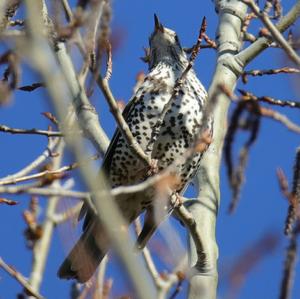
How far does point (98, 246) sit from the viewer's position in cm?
583

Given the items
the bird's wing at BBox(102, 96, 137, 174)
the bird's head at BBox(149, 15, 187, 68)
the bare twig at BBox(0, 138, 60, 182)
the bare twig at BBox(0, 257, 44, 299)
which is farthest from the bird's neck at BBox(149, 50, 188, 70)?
the bare twig at BBox(0, 257, 44, 299)

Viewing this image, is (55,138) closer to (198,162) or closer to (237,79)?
(198,162)

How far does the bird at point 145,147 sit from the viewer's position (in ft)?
17.9

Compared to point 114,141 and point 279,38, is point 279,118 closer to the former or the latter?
point 279,38

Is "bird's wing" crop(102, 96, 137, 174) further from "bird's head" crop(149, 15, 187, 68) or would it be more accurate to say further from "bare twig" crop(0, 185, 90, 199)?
"bare twig" crop(0, 185, 90, 199)

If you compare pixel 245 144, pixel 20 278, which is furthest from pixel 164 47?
pixel 245 144

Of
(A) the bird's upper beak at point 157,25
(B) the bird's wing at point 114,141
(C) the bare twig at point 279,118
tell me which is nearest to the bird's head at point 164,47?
(A) the bird's upper beak at point 157,25

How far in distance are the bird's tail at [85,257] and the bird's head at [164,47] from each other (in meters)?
1.48

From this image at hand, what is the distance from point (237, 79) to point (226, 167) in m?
3.43

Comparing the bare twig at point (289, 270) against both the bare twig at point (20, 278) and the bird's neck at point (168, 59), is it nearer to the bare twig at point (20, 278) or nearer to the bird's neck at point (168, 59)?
the bare twig at point (20, 278)

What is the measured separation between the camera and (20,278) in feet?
10.7

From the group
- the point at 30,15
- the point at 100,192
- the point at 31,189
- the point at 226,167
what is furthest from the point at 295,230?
the point at 30,15

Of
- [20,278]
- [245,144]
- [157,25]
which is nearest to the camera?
[245,144]

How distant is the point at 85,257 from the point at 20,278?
8.13ft
